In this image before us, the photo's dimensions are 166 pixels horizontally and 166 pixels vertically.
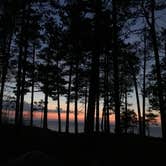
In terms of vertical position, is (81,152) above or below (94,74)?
below

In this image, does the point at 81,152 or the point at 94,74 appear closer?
the point at 81,152

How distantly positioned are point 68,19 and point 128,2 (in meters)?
4.30

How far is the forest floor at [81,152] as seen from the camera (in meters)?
11.1

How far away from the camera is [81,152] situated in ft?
42.5

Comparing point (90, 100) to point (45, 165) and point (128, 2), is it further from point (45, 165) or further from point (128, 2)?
point (128, 2)

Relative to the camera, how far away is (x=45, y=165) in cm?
1045

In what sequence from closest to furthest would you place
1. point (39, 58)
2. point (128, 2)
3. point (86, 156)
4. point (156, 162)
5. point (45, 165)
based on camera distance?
point (45, 165)
point (156, 162)
point (86, 156)
point (128, 2)
point (39, 58)

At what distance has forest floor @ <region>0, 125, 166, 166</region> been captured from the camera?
11102mm

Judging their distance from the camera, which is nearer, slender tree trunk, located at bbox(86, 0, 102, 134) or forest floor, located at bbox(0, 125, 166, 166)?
forest floor, located at bbox(0, 125, 166, 166)

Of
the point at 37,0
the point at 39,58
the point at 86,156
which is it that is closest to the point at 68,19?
the point at 37,0

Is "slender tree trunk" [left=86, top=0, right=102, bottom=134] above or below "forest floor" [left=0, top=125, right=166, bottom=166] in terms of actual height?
above

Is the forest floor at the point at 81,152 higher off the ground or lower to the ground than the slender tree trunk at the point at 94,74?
lower

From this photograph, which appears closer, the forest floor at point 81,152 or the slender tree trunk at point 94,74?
the forest floor at point 81,152

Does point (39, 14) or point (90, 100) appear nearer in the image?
point (90, 100)
